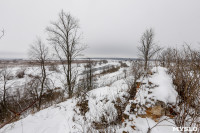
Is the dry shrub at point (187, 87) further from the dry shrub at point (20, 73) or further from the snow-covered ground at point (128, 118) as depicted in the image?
the dry shrub at point (20, 73)

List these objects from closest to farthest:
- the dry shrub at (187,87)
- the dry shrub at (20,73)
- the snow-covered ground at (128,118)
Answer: the dry shrub at (187,87) < the snow-covered ground at (128,118) < the dry shrub at (20,73)

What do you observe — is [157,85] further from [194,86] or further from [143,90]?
[194,86]

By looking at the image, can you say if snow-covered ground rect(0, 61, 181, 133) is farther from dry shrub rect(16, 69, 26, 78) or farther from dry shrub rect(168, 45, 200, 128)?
dry shrub rect(16, 69, 26, 78)

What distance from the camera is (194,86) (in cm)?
197

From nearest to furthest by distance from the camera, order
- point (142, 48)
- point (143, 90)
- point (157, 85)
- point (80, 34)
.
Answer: point (157, 85)
point (143, 90)
point (80, 34)
point (142, 48)

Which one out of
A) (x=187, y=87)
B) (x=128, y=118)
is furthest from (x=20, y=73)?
(x=187, y=87)

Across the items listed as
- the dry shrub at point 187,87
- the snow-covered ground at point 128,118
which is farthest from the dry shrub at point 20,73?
the dry shrub at point 187,87

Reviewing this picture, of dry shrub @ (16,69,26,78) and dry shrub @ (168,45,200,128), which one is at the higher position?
dry shrub @ (168,45,200,128)

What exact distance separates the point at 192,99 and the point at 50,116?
5.95 metres

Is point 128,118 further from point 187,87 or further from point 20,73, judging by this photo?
point 20,73

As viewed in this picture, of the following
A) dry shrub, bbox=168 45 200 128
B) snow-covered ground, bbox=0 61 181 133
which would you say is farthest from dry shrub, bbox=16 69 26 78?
dry shrub, bbox=168 45 200 128

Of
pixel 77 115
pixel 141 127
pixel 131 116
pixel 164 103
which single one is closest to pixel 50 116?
pixel 77 115

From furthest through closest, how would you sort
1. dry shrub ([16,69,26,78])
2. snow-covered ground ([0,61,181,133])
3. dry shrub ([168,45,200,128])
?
dry shrub ([16,69,26,78]), snow-covered ground ([0,61,181,133]), dry shrub ([168,45,200,128])

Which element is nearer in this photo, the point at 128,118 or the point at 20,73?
the point at 128,118
